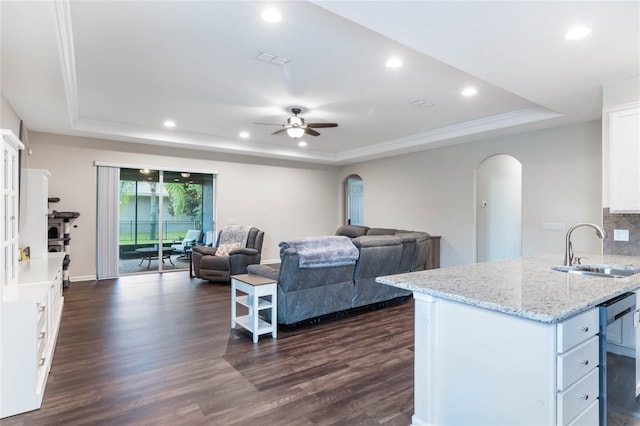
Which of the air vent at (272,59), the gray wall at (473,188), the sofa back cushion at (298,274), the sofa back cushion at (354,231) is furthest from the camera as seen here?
the sofa back cushion at (354,231)

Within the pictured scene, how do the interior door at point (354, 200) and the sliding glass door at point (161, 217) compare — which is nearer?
the sliding glass door at point (161, 217)

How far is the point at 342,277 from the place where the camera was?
4277 mm

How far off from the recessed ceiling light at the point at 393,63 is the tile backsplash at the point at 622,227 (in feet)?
8.57

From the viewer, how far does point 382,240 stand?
461cm

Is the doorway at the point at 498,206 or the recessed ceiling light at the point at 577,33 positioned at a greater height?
the recessed ceiling light at the point at 577,33

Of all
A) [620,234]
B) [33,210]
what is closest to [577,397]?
[620,234]

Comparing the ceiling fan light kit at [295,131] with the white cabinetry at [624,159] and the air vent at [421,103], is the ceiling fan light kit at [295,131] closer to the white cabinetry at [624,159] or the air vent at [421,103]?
the air vent at [421,103]

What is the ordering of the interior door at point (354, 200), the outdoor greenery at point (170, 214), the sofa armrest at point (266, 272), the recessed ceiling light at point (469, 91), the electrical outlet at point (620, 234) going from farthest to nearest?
the interior door at point (354, 200) < the outdoor greenery at point (170, 214) < the recessed ceiling light at point (469, 91) < the sofa armrest at point (266, 272) < the electrical outlet at point (620, 234)

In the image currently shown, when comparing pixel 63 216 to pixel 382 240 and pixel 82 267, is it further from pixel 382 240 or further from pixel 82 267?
pixel 382 240

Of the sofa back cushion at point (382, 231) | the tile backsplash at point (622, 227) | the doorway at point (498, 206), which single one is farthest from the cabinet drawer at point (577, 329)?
the doorway at point (498, 206)

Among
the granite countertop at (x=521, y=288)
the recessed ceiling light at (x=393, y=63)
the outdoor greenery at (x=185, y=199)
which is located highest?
the recessed ceiling light at (x=393, y=63)

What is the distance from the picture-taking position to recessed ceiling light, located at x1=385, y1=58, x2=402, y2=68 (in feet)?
11.2

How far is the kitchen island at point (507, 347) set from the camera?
1588mm

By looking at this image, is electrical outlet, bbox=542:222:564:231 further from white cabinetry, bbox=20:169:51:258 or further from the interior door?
white cabinetry, bbox=20:169:51:258
